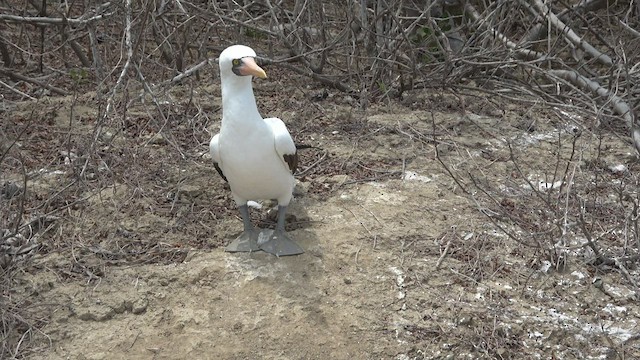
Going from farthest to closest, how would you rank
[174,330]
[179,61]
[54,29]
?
[54,29] → [179,61] → [174,330]

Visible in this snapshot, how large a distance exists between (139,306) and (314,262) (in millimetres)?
854

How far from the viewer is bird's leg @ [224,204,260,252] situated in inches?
163

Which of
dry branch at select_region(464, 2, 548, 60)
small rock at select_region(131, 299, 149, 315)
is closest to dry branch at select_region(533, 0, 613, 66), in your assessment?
dry branch at select_region(464, 2, 548, 60)

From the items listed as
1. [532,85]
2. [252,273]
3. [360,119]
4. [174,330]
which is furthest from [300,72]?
[174,330]

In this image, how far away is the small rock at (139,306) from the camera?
3.81m

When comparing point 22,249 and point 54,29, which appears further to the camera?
point 54,29

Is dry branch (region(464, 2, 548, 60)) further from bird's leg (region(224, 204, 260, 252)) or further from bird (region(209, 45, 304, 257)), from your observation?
bird's leg (region(224, 204, 260, 252))

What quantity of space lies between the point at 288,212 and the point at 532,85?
8.26 ft

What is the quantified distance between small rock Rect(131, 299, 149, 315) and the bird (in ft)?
1.68

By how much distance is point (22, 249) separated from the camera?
4.03m

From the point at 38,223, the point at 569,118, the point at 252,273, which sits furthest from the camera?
the point at 569,118

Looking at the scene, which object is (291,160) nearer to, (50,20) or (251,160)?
(251,160)

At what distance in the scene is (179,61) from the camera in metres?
5.98

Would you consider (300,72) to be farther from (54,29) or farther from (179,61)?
(54,29)
